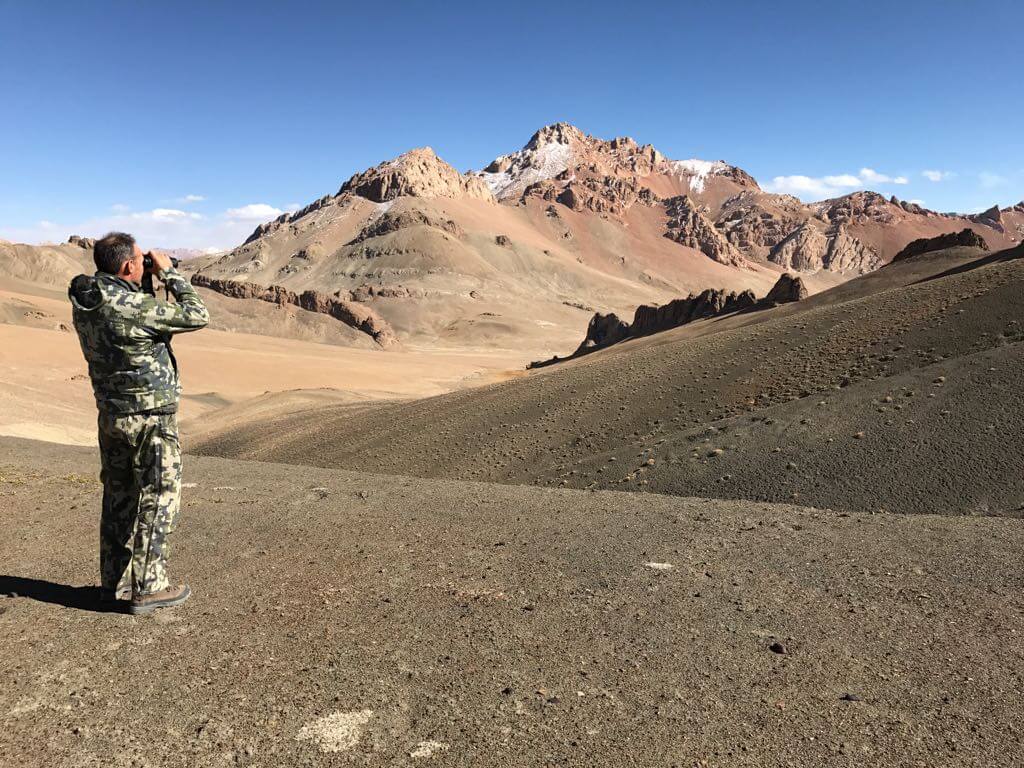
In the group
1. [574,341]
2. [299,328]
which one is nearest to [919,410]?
[299,328]

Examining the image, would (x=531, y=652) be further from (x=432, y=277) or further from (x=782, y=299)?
(x=432, y=277)

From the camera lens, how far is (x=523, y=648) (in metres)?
4.16

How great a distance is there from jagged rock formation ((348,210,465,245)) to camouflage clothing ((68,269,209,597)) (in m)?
148

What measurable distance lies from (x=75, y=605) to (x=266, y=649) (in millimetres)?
1567

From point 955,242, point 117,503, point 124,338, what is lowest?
point 117,503

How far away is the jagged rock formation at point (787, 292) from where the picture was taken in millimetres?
34606

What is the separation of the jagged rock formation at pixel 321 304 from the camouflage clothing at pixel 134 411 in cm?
7378

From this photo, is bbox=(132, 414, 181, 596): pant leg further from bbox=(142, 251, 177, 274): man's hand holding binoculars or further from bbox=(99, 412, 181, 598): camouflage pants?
bbox=(142, 251, 177, 274): man's hand holding binoculars

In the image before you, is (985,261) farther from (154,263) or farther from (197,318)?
(154,263)

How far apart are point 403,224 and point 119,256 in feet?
489

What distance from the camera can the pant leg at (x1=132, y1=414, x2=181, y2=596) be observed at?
422 centimetres

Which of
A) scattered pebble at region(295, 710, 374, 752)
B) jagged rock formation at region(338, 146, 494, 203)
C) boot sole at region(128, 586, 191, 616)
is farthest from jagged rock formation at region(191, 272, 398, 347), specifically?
jagged rock formation at region(338, 146, 494, 203)

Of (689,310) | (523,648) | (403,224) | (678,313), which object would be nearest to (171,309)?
(523,648)

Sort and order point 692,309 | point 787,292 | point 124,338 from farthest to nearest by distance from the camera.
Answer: point 692,309 < point 787,292 < point 124,338
